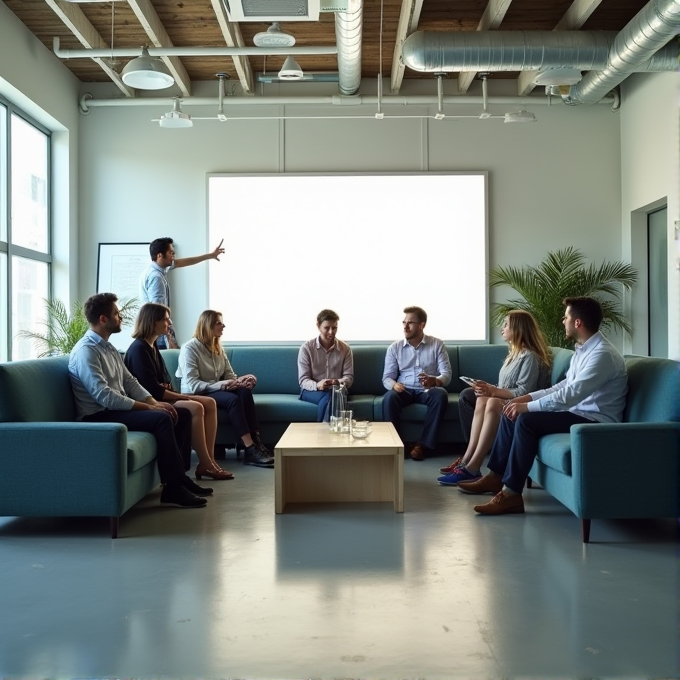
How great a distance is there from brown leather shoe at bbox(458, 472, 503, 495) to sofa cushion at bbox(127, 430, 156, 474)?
74.4 inches

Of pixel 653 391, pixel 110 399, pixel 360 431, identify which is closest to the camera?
pixel 653 391

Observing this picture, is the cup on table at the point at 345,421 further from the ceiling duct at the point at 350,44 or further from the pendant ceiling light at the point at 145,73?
the pendant ceiling light at the point at 145,73

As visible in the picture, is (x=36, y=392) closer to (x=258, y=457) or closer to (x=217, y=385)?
(x=217, y=385)

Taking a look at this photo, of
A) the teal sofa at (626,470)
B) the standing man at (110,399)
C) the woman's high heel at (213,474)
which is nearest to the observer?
the teal sofa at (626,470)

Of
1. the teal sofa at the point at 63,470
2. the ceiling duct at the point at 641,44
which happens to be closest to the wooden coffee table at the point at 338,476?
the teal sofa at the point at 63,470

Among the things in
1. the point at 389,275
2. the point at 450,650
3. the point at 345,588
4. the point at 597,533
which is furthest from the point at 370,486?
the point at 389,275

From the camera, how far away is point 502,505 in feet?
14.4

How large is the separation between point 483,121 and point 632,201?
5.69 ft

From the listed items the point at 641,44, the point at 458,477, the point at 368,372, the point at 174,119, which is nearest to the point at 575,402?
the point at 458,477

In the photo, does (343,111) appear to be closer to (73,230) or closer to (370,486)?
(73,230)

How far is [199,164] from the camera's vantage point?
336 inches

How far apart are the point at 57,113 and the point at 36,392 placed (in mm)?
4502

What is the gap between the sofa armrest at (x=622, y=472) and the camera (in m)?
3.79

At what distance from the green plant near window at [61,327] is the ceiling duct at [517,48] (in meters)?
3.76
